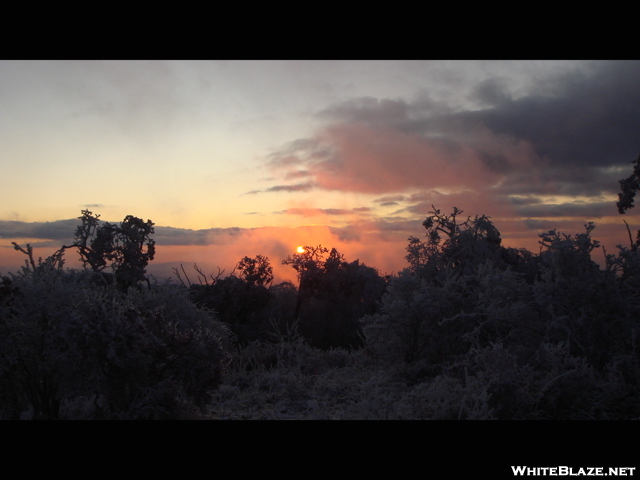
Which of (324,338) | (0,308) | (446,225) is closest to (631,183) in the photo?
(446,225)

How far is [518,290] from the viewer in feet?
24.7

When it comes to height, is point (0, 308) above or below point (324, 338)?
above

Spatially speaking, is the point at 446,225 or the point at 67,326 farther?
the point at 446,225

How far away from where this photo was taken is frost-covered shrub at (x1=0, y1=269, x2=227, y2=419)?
507 cm

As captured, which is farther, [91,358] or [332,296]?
[332,296]

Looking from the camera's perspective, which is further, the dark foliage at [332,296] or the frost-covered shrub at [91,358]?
the dark foliage at [332,296]

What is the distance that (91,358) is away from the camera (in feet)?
16.5

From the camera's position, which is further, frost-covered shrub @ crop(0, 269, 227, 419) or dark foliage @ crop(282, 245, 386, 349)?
dark foliage @ crop(282, 245, 386, 349)

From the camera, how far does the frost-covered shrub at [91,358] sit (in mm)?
5074

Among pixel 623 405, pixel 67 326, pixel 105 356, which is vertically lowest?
pixel 623 405

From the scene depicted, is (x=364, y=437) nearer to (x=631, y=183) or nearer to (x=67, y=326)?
(x=67, y=326)
